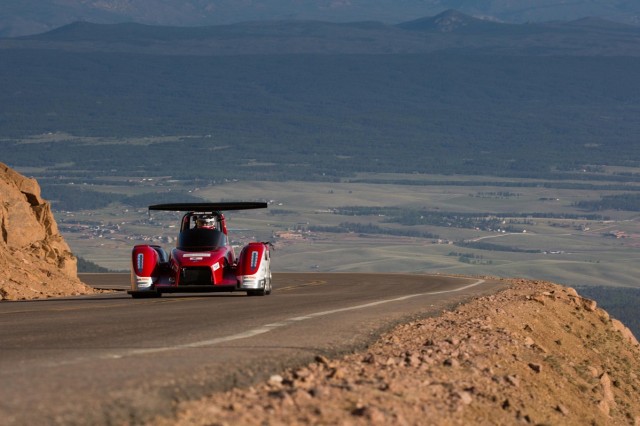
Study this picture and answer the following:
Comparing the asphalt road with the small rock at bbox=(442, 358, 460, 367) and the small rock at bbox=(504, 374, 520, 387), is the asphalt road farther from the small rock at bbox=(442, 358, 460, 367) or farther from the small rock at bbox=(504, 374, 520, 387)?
the small rock at bbox=(504, 374, 520, 387)

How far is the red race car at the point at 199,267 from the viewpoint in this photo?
27219 mm

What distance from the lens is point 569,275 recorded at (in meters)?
198

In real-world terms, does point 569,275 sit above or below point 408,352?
below

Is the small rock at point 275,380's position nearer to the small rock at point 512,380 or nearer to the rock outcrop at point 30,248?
the small rock at point 512,380

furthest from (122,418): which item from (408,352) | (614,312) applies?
(614,312)

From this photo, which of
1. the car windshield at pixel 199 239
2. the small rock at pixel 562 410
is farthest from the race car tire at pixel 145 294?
the small rock at pixel 562 410

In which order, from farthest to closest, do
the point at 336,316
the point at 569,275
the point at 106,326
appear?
the point at 569,275
the point at 336,316
the point at 106,326

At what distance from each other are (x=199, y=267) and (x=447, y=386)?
15.2 meters

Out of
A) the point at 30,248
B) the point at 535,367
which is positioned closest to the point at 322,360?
the point at 535,367

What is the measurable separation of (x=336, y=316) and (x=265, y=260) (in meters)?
8.35

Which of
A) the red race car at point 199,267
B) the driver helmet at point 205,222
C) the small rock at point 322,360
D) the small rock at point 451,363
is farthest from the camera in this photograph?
the driver helmet at point 205,222

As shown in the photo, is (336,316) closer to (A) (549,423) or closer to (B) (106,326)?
(B) (106,326)

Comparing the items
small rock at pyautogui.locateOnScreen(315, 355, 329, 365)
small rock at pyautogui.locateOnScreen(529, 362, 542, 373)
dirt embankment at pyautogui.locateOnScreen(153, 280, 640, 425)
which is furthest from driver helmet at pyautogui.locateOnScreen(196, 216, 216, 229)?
small rock at pyautogui.locateOnScreen(315, 355, 329, 365)

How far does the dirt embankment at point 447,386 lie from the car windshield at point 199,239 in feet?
20.0
